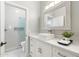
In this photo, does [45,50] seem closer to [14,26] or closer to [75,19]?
[75,19]

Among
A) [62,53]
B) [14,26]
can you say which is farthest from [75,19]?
[14,26]

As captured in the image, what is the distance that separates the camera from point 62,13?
4.42ft

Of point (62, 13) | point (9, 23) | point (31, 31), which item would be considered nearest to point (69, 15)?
point (62, 13)

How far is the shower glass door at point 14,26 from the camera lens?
1.54 m

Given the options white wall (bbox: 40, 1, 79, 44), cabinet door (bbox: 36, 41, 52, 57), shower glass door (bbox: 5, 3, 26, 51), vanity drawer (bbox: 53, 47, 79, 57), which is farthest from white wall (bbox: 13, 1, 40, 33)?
vanity drawer (bbox: 53, 47, 79, 57)

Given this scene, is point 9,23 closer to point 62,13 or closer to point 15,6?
point 15,6

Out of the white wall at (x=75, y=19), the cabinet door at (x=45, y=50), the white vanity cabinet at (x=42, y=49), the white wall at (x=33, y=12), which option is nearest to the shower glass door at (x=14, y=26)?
the white wall at (x=33, y=12)

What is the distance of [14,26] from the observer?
1624mm

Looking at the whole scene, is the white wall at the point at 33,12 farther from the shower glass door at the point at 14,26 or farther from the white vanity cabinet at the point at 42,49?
the white vanity cabinet at the point at 42,49

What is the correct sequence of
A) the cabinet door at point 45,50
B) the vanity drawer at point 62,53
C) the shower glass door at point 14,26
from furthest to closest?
the shower glass door at point 14,26 → the cabinet door at point 45,50 → the vanity drawer at point 62,53

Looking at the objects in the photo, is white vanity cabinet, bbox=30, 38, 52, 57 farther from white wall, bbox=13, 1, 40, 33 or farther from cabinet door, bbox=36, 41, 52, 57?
white wall, bbox=13, 1, 40, 33

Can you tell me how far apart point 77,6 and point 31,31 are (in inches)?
39.0

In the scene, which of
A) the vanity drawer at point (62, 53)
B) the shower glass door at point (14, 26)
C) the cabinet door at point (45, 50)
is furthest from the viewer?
the shower glass door at point (14, 26)

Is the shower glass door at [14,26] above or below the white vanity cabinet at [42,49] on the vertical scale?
above
